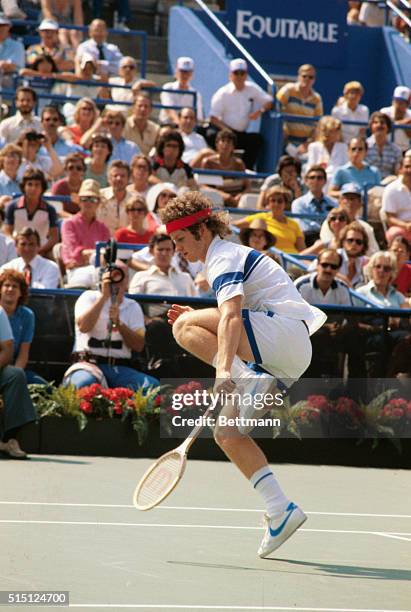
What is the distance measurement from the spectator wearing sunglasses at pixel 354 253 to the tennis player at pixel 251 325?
256 inches

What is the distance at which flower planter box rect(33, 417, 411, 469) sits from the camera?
10.2 meters

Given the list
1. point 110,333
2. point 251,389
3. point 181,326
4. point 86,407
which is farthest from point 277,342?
point 110,333

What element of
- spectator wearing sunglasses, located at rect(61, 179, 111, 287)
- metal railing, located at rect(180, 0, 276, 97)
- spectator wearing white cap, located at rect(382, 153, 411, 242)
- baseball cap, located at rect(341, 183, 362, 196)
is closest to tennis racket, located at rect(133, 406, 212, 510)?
spectator wearing sunglasses, located at rect(61, 179, 111, 287)

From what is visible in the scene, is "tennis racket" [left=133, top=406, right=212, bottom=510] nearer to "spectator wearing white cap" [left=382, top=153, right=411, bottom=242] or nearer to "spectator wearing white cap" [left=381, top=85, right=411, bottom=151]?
"spectator wearing white cap" [left=382, top=153, right=411, bottom=242]

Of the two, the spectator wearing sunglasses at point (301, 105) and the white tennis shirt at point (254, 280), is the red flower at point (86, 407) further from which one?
the spectator wearing sunglasses at point (301, 105)

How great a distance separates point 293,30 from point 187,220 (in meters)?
14.1

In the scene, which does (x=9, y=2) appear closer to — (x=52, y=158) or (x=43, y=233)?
(x=52, y=158)

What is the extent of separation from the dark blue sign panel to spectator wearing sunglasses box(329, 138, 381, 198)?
14.0 ft

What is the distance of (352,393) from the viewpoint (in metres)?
10.9

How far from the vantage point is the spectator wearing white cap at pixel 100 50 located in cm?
1795

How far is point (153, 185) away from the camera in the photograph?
14.5 m

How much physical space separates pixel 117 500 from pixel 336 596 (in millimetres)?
2947

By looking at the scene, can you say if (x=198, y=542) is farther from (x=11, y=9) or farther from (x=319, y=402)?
(x=11, y=9)

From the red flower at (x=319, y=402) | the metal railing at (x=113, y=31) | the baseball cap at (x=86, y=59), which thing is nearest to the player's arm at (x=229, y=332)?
the red flower at (x=319, y=402)
